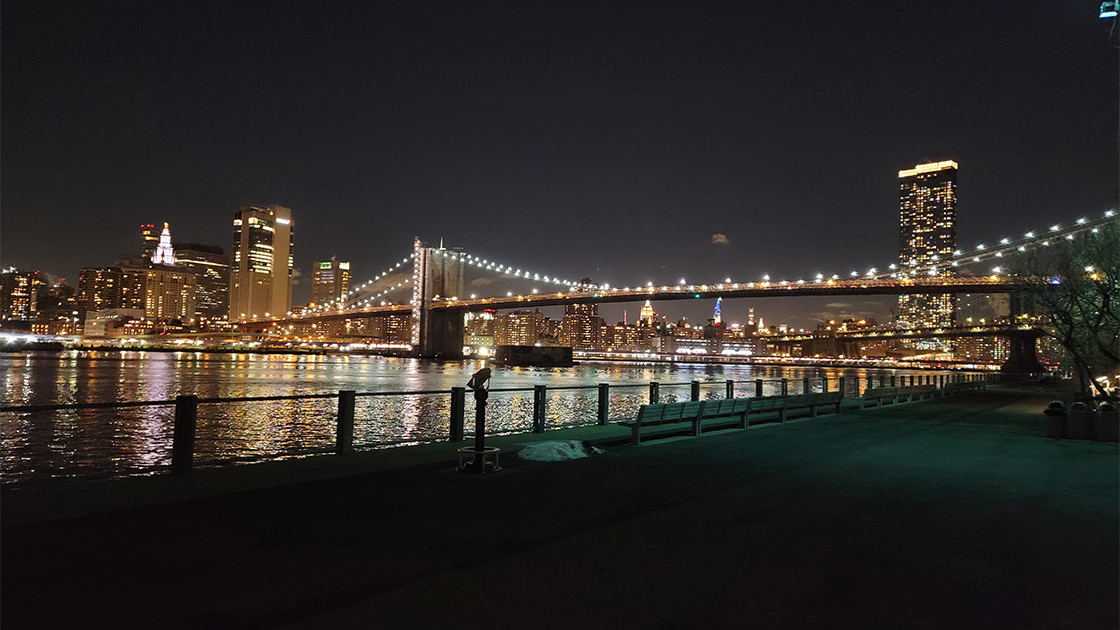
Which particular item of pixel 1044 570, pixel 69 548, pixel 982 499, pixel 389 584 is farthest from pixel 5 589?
pixel 982 499

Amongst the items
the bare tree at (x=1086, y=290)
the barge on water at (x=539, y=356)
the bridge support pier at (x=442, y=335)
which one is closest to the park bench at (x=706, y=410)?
the bare tree at (x=1086, y=290)

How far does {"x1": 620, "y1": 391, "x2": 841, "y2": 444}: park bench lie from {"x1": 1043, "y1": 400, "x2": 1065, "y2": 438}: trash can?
5601 millimetres

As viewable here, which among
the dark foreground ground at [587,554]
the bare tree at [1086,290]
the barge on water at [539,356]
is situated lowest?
the barge on water at [539,356]

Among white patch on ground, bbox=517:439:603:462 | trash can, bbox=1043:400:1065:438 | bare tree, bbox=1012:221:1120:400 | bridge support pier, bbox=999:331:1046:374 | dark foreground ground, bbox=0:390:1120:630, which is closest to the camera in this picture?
dark foreground ground, bbox=0:390:1120:630

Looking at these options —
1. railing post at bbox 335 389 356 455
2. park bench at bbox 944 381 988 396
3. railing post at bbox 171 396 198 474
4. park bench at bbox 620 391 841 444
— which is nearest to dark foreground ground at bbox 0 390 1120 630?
railing post at bbox 171 396 198 474

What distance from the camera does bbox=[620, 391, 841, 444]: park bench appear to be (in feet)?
46.5

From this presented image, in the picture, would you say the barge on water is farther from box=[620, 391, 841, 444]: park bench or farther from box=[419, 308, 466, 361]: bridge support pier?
box=[620, 391, 841, 444]: park bench

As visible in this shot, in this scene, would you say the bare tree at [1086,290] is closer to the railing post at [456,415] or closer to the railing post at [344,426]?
the railing post at [456,415]

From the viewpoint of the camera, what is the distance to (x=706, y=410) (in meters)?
15.6

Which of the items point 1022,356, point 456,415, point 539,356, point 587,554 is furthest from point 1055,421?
point 539,356

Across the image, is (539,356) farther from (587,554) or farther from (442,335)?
(587,554)

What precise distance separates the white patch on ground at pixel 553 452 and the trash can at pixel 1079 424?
1105cm

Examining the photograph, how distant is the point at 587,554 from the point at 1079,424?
47.5 ft

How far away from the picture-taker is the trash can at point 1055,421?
16.3 m
